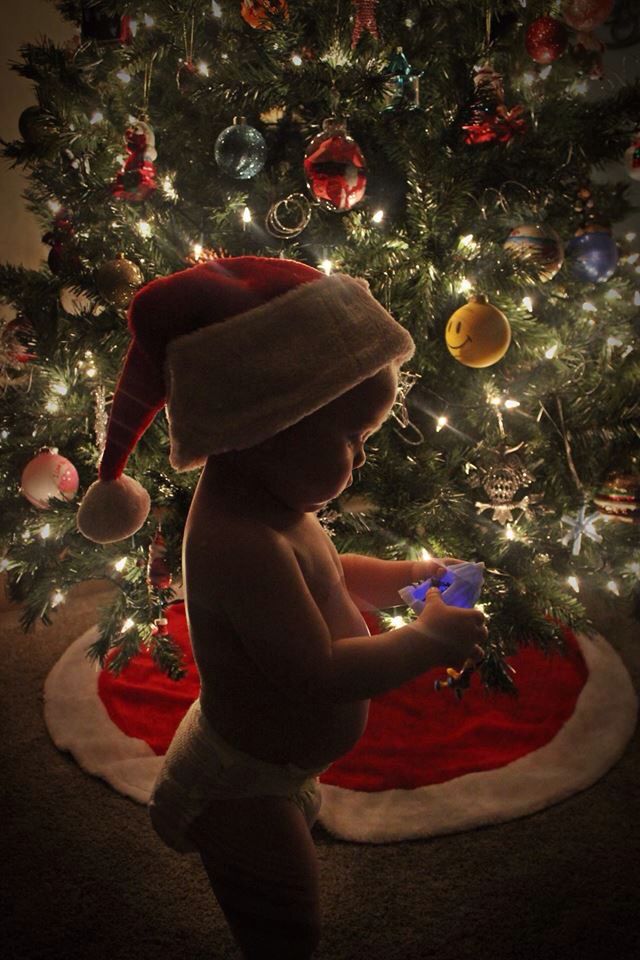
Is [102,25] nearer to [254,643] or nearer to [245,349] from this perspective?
[245,349]

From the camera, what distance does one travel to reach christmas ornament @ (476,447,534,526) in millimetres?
1285

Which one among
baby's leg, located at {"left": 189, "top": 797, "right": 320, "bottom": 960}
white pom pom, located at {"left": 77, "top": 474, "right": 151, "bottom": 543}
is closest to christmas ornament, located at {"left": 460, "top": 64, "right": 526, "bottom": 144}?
white pom pom, located at {"left": 77, "top": 474, "right": 151, "bottom": 543}

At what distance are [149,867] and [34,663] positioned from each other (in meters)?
0.75

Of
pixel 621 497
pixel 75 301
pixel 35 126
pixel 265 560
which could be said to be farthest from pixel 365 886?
pixel 35 126

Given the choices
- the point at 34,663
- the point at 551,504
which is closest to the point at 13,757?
the point at 34,663

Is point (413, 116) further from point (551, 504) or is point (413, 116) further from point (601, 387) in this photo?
point (551, 504)

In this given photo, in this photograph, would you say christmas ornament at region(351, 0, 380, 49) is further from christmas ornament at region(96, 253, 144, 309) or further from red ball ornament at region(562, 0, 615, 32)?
christmas ornament at region(96, 253, 144, 309)

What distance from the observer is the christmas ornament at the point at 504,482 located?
129 cm

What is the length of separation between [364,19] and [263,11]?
20 cm

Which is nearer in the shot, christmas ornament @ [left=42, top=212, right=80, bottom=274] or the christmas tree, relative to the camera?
the christmas tree

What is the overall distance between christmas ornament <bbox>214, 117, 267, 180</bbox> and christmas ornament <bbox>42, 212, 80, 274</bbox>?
0.36 metres

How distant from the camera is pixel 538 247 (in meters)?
1.20

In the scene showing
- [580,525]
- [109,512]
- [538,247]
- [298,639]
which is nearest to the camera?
[298,639]

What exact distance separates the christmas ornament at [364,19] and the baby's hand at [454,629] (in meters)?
1.10
